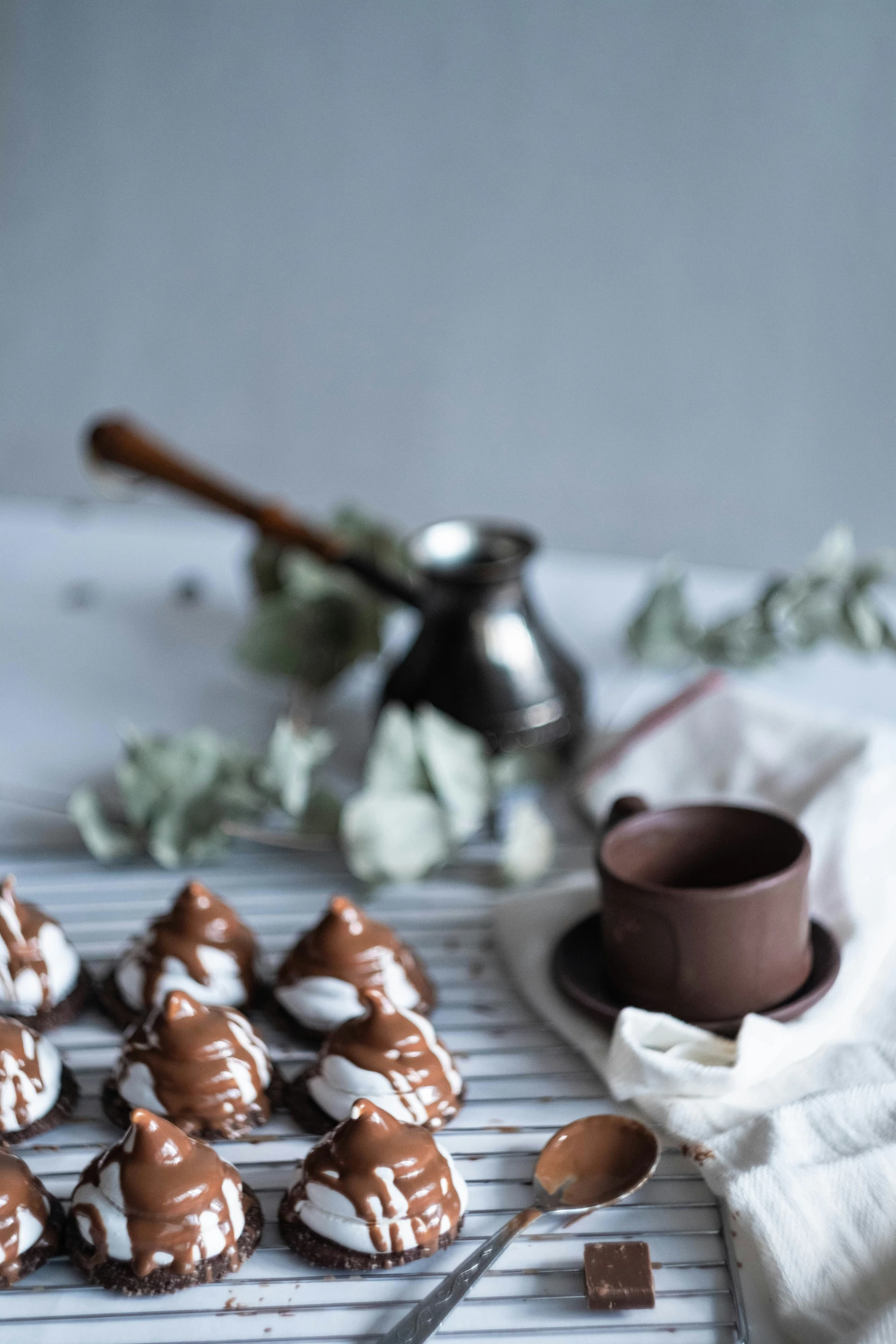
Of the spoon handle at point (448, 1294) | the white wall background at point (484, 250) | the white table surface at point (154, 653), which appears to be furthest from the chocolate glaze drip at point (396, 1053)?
the white wall background at point (484, 250)

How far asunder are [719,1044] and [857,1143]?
11 centimetres

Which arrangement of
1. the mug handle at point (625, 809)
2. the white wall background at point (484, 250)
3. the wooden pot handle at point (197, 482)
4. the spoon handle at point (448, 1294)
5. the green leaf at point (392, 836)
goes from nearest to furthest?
the spoon handle at point (448, 1294) → the mug handle at point (625, 809) → the green leaf at point (392, 836) → the wooden pot handle at point (197, 482) → the white wall background at point (484, 250)

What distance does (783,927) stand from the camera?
0.95 metres

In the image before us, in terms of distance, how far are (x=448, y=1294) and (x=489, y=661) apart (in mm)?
650

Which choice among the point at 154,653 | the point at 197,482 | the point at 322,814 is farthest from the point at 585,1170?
the point at 154,653

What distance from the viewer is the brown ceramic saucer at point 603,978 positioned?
956 mm

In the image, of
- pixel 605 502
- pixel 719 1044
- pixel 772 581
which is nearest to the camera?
pixel 719 1044

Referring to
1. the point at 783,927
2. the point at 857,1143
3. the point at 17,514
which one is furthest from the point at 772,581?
the point at 17,514

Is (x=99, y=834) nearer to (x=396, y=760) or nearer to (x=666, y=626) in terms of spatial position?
(x=396, y=760)

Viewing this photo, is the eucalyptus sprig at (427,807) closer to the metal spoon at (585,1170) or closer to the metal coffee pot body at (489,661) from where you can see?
the metal coffee pot body at (489,661)

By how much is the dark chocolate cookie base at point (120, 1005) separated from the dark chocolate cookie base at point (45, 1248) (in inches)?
7.7

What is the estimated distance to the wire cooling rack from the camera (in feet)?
2.52

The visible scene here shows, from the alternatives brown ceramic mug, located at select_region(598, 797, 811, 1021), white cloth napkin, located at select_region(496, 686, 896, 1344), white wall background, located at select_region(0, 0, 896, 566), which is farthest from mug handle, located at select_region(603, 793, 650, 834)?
white wall background, located at select_region(0, 0, 896, 566)

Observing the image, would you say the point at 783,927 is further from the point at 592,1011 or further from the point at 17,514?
the point at 17,514
